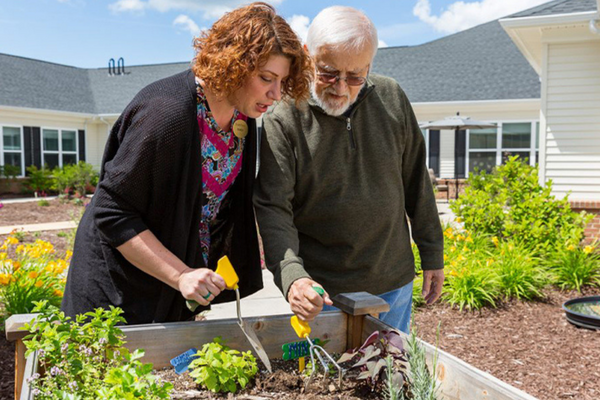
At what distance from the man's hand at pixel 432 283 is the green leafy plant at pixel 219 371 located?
1001 mm

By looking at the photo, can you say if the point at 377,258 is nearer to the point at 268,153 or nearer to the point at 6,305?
the point at 268,153

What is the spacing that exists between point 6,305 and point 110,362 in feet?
9.91

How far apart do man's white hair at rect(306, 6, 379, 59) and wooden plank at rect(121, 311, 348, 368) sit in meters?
0.84

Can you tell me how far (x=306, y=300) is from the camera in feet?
5.08

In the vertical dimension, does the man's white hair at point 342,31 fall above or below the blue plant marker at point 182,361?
above

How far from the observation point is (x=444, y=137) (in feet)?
53.6

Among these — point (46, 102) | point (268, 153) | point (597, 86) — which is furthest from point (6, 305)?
point (46, 102)

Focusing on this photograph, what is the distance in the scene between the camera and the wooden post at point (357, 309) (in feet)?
5.68

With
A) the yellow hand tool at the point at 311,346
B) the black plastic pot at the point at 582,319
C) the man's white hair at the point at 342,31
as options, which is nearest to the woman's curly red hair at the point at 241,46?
the man's white hair at the point at 342,31

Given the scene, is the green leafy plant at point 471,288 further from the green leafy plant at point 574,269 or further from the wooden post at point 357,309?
the wooden post at point 357,309

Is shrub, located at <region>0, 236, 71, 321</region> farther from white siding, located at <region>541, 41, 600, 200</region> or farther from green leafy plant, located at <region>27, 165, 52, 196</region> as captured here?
green leafy plant, located at <region>27, 165, 52, 196</region>

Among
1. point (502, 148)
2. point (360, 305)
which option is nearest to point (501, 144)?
point (502, 148)

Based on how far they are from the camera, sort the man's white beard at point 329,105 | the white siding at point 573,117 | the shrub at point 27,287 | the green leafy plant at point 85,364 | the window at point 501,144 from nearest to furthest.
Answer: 1. the green leafy plant at point 85,364
2. the man's white beard at point 329,105
3. the shrub at point 27,287
4. the white siding at point 573,117
5. the window at point 501,144

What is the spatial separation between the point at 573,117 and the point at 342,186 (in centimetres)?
637
